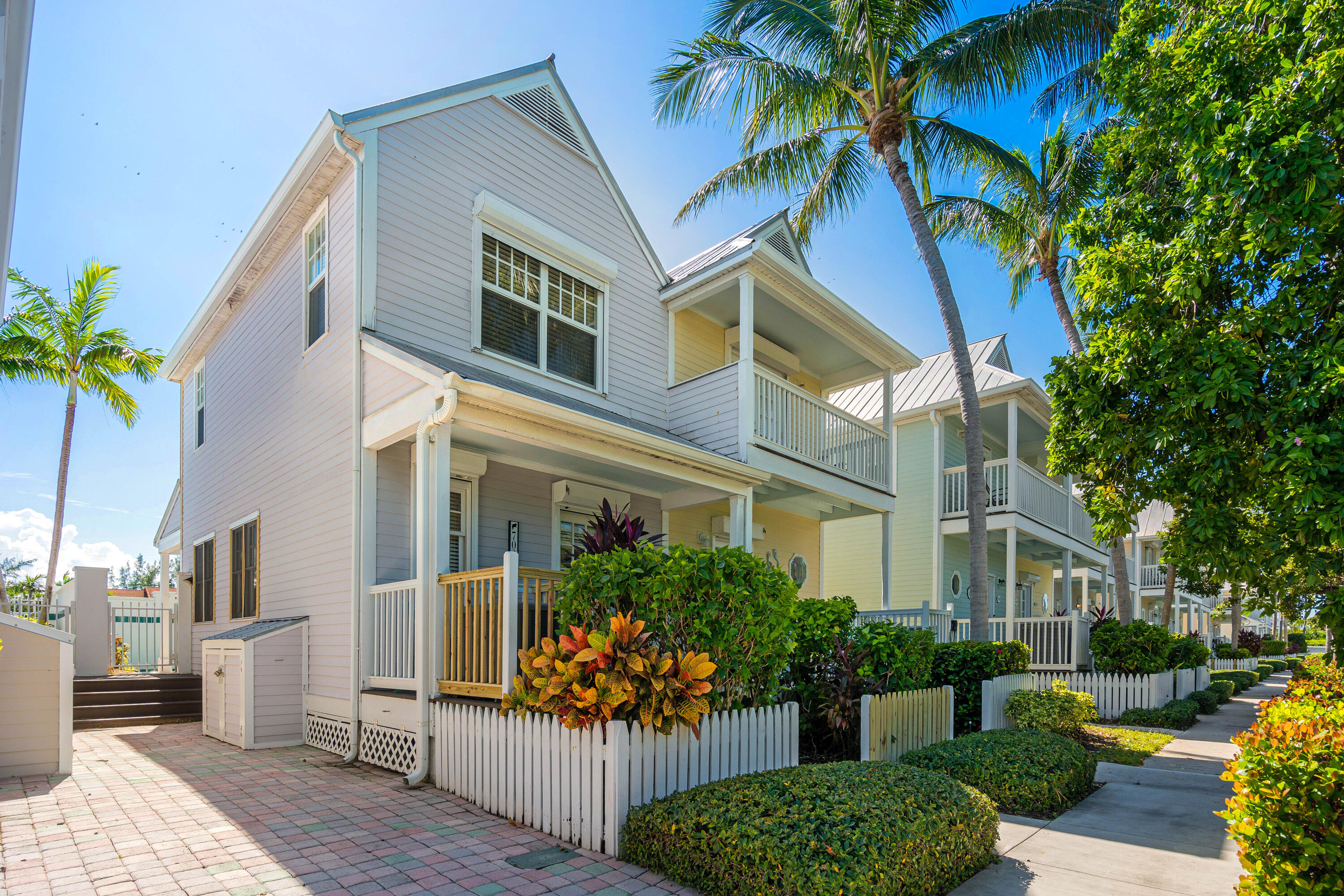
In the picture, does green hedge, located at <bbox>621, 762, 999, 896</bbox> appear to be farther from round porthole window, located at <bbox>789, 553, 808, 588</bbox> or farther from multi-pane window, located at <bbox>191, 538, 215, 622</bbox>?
multi-pane window, located at <bbox>191, 538, 215, 622</bbox>

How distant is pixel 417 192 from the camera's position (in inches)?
375

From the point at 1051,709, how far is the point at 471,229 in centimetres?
969

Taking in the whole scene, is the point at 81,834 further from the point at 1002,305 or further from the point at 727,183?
the point at 1002,305

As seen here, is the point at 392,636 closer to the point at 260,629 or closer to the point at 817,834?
the point at 260,629

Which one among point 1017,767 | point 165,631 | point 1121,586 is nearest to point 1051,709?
point 1017,767

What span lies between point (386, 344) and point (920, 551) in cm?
1459

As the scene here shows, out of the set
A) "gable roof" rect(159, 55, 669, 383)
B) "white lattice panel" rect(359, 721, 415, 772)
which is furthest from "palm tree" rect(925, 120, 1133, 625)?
"white lattice panel" rect(359, 721, 415, 772)

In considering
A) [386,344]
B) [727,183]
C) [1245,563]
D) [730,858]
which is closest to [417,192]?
[386,344]

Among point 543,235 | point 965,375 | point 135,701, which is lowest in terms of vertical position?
point 135,701

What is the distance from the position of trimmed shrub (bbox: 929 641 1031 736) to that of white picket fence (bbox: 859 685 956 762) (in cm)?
115

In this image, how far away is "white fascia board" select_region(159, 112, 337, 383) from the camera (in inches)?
362

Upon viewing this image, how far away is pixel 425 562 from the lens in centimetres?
729

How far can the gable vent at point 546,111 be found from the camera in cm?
1120

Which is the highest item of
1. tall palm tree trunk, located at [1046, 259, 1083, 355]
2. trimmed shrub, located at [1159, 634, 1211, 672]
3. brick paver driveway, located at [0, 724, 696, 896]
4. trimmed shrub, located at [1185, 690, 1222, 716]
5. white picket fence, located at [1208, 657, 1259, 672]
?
tall palm tree trunk, located at [1046, 259, 1083, 355]
